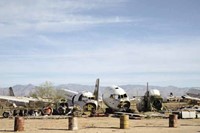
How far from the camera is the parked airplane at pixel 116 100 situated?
43.7 m

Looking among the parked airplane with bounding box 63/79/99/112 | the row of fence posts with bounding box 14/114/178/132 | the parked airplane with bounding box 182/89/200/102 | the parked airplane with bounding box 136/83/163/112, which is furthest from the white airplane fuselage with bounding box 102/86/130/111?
the parked airplane with bounding box 182/89/200/102

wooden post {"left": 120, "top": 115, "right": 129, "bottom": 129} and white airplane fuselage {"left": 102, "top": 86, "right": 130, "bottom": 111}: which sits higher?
white airplane fuselage {"left": 102, "top": 86, "right": 130, "bottom": 111}

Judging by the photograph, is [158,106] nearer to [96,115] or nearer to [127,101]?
[127,101]

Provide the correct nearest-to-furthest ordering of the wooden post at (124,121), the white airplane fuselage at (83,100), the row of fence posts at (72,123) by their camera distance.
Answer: the row of fence posts at (72,123) → the wooden post at (124,121) → the white airplane fuselage at (83,100)

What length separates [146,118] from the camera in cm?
3700

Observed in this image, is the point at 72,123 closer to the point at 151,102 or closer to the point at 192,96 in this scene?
the point at 151,102

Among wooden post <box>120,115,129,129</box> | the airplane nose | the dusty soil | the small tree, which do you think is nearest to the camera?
the dusty soil

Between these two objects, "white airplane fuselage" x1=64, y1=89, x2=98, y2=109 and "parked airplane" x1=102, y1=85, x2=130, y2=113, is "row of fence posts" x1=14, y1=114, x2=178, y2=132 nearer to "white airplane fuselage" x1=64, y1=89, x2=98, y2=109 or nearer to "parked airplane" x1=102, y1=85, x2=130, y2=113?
"parked airplane" x1=102, y1=85, x2=130, y2=113

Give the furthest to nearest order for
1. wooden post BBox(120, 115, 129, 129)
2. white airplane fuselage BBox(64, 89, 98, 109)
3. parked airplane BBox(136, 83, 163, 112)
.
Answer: parked airplane BBox(136, 83, 163, 112) → white airplane fuselage BBox(64, 89, 98, 109) → wooden post BBox(120, 115, 129, 129)

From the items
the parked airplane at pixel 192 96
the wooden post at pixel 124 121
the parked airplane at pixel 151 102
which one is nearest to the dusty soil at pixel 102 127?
the wooden post at pixel 124 121

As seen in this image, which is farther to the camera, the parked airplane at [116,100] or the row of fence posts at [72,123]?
the parked airplane at [116,100]

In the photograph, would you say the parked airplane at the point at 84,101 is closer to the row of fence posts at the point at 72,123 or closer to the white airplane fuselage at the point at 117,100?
the white airplane fuselage at the point at 117,100

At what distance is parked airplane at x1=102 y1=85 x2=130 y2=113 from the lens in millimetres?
43656

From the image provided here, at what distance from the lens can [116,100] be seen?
43781 mm
